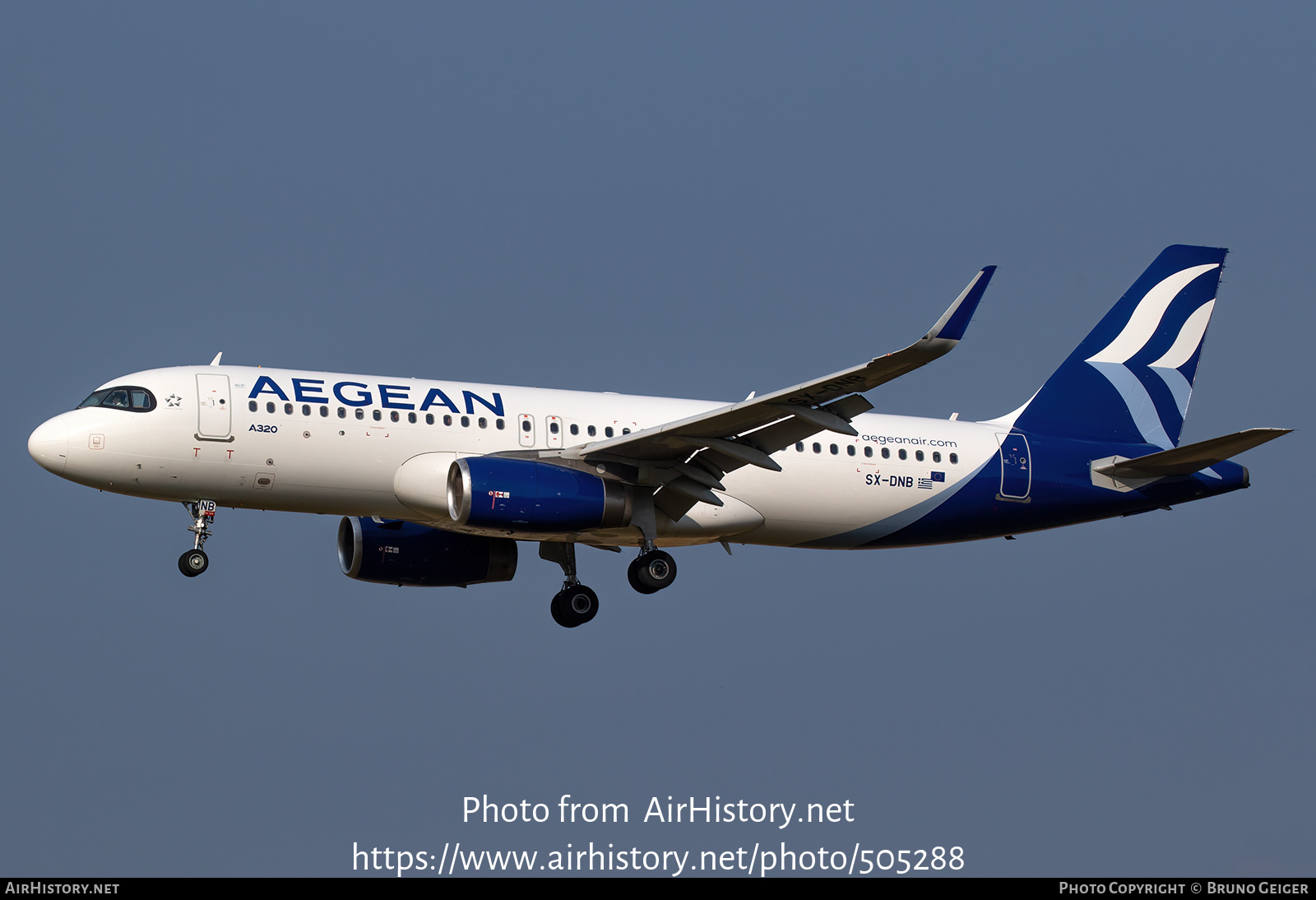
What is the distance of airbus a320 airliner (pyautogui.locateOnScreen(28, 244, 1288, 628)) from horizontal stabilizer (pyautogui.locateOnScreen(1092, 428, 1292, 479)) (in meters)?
0.06

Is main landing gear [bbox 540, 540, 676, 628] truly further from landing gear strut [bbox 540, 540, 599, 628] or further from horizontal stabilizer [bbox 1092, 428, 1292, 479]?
horizontal stabilizer [bbox 1092, 428, 1292, 479]

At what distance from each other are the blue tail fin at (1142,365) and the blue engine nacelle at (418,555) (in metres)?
12.6

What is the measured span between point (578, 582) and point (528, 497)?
5887 mm

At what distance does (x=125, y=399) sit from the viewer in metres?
31.5

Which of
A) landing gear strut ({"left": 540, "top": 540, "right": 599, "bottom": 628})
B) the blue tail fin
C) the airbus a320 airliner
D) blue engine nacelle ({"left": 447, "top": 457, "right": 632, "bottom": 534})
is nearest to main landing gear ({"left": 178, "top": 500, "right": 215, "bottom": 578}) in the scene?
the airbus a320 airliner

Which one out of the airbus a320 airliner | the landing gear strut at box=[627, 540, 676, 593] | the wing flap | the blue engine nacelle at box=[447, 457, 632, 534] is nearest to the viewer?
the wing flap

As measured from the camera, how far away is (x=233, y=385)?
104ft

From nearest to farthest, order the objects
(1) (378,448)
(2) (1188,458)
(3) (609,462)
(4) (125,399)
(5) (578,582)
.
Answer: (4) (125,399), (1) (378,448), (3) (609,462), (2) (1188,458), (5) (578,582)

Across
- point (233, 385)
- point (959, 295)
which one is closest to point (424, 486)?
point (233, 385)

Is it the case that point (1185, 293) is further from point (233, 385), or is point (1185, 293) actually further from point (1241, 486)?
point (233, 385)

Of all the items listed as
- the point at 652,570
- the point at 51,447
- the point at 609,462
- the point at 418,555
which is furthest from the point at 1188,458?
the point at 51,447

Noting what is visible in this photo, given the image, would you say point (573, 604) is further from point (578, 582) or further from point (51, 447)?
point (51, 447)

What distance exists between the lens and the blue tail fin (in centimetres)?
3803

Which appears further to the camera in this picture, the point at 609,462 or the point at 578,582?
the point at 578,582
